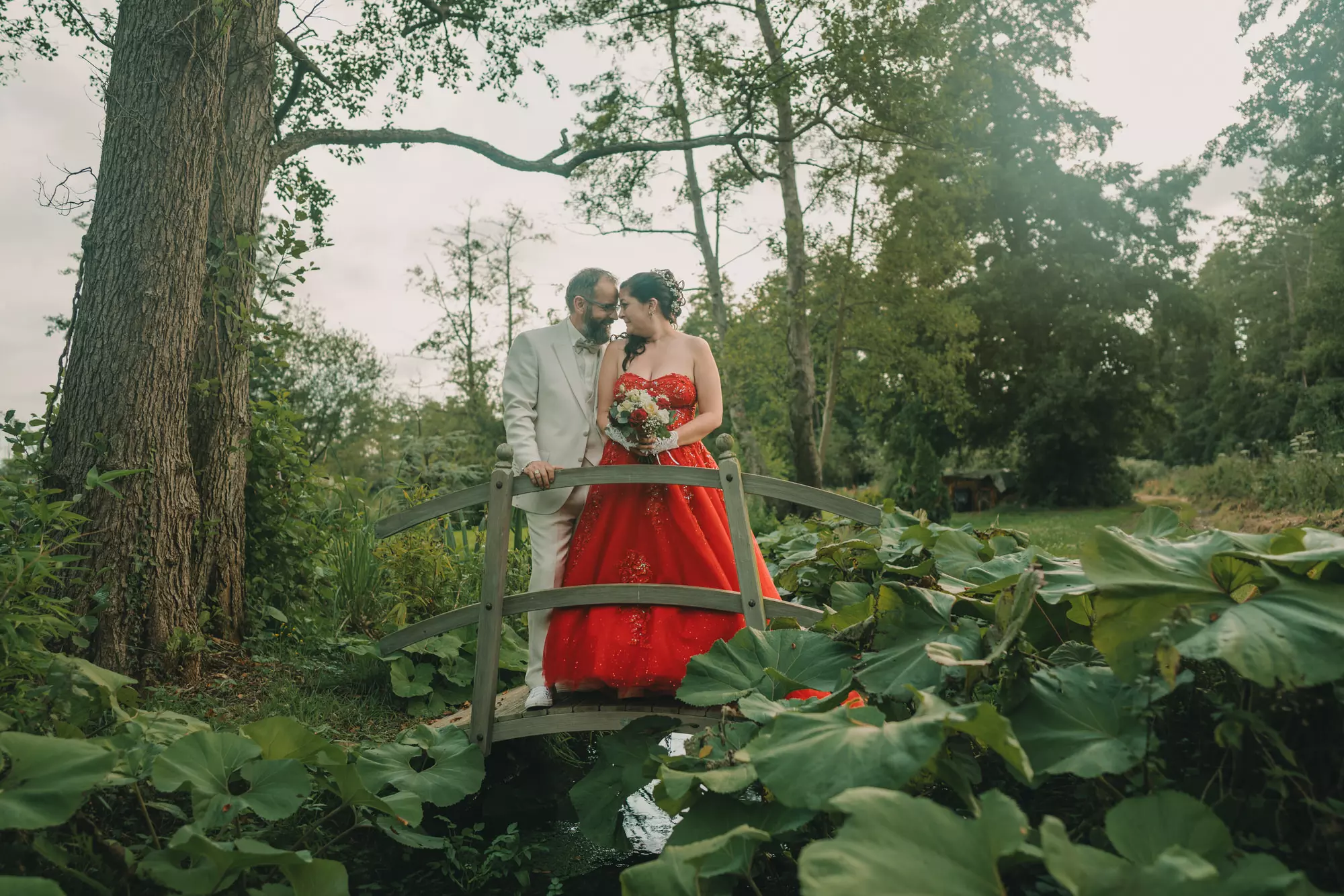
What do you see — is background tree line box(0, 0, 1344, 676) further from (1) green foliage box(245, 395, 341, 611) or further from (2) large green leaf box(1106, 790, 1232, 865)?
(2) large green leaf box(1106, 790, 1232, 865)

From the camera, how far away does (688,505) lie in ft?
12.6

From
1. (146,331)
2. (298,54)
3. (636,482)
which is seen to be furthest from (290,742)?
(298,54)

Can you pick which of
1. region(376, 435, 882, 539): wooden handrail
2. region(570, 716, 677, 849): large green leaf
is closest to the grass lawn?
region(376, 435, 882, 539): wooden handrail

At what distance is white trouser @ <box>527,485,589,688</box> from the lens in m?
3.82

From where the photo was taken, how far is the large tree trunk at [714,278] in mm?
14406

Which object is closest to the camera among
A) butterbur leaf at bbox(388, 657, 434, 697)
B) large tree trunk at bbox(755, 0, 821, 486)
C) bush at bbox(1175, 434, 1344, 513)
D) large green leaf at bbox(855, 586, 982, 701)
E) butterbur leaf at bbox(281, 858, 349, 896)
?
large green leaf at bbox(855, 586, 982, 701)

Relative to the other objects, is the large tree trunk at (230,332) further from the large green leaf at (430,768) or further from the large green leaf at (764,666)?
the large green leaf at (764,666)

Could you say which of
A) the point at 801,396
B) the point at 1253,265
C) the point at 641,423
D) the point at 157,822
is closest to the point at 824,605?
the point at 641,423

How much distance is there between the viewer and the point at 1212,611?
1.64 metres

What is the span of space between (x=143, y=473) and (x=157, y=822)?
2.03 meters

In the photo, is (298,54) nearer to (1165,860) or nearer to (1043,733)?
(1043,733)

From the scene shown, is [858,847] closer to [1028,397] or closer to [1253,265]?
[1028,397]

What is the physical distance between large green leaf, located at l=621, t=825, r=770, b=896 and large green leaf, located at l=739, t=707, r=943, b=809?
119 millimetres

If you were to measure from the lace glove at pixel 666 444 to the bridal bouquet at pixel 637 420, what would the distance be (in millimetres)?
13
